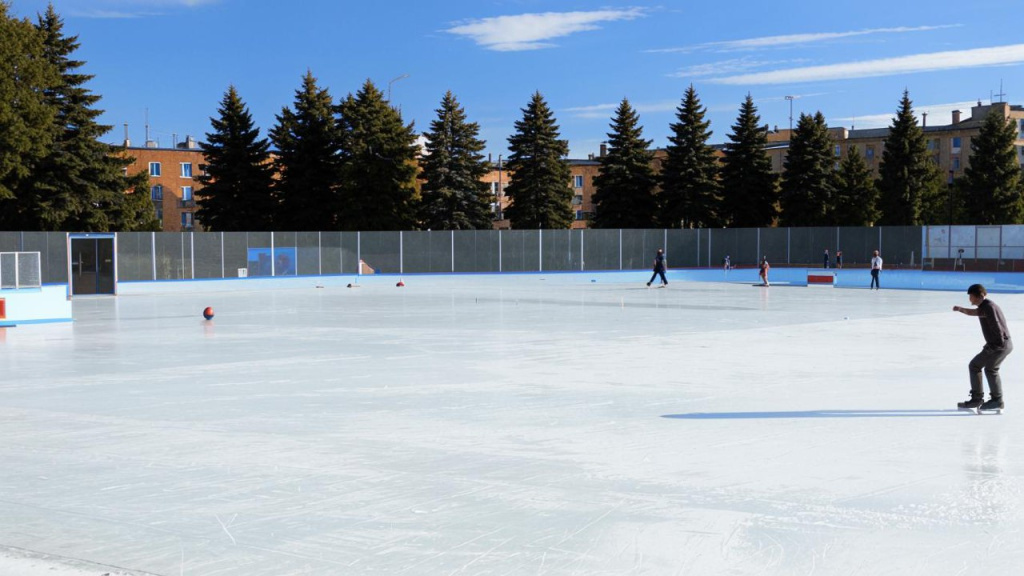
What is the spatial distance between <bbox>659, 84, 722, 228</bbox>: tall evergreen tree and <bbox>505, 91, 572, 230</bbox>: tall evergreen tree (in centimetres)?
684

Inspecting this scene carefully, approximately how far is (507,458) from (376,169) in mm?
54700

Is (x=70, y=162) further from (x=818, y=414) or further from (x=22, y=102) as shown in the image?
(x=818, y=414)

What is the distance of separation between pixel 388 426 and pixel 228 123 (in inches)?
2187

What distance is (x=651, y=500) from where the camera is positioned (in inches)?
283

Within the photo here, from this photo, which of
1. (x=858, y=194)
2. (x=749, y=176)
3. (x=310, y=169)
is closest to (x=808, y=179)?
→ (x=749, y=176)

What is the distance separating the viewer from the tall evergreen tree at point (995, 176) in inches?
2813

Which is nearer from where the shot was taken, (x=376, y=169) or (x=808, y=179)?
(x=376, y=169)

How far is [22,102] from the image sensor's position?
4919cm

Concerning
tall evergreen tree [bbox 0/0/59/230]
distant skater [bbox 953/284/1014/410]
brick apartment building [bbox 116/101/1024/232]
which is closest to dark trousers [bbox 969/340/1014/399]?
distant skater [bbox 953/284/1014/410]

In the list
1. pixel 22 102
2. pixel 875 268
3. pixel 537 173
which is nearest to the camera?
pixel 875 268

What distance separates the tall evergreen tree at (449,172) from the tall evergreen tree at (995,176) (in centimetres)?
3550

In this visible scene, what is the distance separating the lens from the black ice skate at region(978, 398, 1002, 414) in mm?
10820

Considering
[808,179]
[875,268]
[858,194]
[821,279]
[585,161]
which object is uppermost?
[585,161]

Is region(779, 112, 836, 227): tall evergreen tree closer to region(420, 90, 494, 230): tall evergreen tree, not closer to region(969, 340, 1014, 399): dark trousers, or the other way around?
region(420, 90, 494, 230): tall evergreen tree
